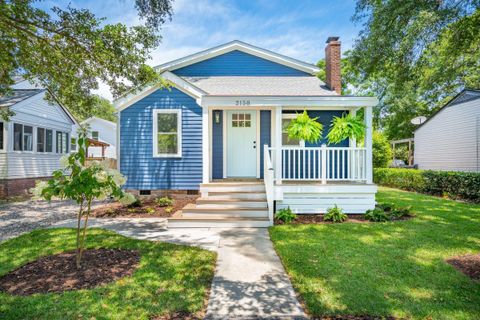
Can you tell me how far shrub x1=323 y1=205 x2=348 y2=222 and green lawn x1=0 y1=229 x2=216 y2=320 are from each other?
11.4ft

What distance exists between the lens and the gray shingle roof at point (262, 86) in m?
9.19

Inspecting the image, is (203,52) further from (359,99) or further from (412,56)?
(412,56)

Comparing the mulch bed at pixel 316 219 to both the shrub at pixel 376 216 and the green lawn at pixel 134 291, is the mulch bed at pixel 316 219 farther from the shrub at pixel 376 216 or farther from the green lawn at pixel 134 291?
the green lawn at pixel 134 291

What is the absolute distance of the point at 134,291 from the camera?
10.5 feet

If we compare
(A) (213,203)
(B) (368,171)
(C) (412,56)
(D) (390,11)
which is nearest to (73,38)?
(A) (213,203)

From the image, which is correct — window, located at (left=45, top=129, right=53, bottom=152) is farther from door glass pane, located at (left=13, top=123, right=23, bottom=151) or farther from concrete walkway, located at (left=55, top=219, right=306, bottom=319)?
concrete walkway, located at (left=55, top=219, right=306, bottom=319)

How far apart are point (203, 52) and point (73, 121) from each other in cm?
1016

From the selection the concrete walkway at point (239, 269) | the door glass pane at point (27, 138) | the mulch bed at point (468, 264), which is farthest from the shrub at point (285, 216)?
the door glass pane at point (27, 138)

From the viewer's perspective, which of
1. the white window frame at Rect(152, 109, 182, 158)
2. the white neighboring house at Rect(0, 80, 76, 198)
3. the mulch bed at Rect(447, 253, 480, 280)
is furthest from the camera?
the white neighboring house at Rect(0, 80, 76, 198)

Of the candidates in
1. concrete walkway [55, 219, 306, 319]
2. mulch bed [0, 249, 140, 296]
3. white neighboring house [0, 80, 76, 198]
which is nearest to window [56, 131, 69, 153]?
white neighboring house [0, 80, 76, 198]

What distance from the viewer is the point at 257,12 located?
10.6 meters

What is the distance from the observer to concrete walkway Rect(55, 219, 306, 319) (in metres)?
2.92

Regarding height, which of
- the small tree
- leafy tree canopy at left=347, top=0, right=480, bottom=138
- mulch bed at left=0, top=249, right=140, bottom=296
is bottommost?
mulch bed at left=0, top=249, right=140, bottom=296

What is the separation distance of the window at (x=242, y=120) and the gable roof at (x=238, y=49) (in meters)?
3.12
